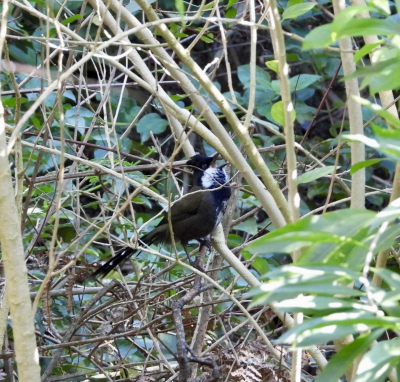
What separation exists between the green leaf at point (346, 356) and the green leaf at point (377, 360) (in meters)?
0.04

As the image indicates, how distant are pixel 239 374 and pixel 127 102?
2951mm

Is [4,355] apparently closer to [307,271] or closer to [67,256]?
[67,256]

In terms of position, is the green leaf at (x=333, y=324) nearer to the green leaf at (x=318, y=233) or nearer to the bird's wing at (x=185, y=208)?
the green leaf at (x=318, y=233)

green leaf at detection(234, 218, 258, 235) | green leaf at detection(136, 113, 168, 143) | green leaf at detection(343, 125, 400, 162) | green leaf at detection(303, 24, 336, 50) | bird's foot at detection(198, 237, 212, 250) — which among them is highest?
green leaf at detection(303, 24, 336, 50)

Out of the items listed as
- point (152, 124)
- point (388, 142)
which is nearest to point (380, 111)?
point (388, 142)

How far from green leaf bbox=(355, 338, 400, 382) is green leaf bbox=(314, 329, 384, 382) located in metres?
Answer: 0.04

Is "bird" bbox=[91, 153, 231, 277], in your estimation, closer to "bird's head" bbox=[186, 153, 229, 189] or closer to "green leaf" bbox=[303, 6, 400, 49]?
"bird's head" bbox=[186, 153, 229, 189]

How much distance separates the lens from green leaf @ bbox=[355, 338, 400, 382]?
773 mm

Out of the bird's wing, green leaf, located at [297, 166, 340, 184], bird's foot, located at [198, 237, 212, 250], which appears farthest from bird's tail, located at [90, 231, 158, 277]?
green leaf, located at [297, 166, 340, 184]

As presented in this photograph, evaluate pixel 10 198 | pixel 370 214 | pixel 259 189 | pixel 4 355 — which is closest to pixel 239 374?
pixel 259 189

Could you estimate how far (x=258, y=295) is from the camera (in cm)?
85

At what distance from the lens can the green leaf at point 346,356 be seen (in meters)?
0.86

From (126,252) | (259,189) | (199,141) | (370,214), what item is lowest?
(199,141)

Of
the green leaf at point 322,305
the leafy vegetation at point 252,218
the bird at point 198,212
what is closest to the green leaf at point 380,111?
the leafy vegetation at point 252,218
